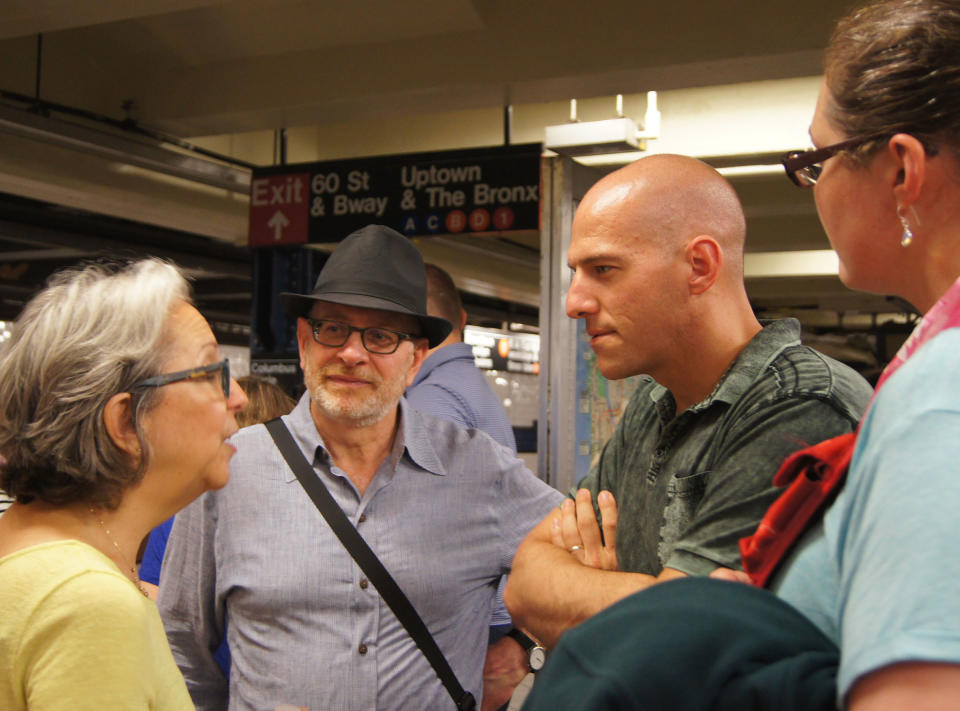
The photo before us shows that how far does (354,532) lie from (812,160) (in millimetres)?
1449

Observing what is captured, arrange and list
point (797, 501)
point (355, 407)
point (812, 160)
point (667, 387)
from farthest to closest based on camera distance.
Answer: point (355, 407)
point (667, 387)
point (812, 160)
point (797, 501)

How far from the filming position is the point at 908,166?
3.06 ft

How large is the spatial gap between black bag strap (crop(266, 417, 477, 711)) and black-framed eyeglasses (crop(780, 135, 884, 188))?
1.36 meters

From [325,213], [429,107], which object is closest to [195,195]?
[325,213]

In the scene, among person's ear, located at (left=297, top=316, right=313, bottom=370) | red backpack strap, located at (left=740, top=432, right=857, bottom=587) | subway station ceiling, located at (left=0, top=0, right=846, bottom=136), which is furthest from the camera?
subway station ceiling, located at (left=0, top=0, right=846, bottom=136)

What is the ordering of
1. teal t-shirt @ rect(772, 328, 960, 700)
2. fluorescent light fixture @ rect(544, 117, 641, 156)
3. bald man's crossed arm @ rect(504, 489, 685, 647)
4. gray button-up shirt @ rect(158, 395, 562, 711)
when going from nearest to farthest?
teal t-shirt @ rect(772, 328, 960, 700) < bald man's crossed arm @ rect(504, 489, 685, 647) < gray button-up shirt @ rect(158, 395, 562, 711) < fluorescent light fixture @ rect(544, 117, 641, 156)

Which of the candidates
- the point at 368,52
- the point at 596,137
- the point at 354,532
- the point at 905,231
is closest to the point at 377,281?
the point at 354,532

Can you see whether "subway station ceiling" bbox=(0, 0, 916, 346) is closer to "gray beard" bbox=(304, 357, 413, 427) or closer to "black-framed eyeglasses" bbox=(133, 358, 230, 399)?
"gray beard" bbox=(304, 357, 413, 427)

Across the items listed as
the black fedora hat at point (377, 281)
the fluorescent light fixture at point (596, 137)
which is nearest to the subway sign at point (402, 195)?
the fluorescent light fixture at point (596, 137)

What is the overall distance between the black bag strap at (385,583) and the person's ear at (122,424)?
62 centimetres

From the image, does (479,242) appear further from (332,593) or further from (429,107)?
(332,593)

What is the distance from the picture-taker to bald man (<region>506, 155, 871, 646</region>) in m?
1.38

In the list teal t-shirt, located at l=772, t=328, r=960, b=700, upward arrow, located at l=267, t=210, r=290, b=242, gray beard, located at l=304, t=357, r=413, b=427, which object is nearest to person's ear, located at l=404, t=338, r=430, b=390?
gray beard, located at l=304, t=357, r=413, b=427

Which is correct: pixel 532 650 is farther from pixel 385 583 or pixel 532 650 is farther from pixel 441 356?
pixel 441 356
